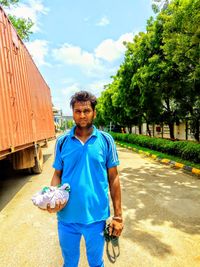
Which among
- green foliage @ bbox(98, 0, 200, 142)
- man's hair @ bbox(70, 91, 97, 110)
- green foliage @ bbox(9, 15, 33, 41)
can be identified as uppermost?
green foliage @ bbox(9, 15, 33, 41)

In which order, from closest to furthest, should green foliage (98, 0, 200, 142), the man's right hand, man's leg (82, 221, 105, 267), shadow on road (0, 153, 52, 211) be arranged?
the man's right hand
man's leg (82, 221, 105, 267)
shadow on road (0, 153, 52, 211)
green foliage (98, 0, 200, 142)

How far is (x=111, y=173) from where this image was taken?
6.59 ft

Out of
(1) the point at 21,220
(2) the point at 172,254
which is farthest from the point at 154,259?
(1) the point at 21,220

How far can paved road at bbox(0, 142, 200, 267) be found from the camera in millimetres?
3014

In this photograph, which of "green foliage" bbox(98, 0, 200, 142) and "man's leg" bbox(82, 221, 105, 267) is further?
"green foliage" bbox(98, 0, 200, 142)

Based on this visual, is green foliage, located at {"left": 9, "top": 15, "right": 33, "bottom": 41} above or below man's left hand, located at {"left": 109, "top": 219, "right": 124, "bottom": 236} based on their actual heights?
above

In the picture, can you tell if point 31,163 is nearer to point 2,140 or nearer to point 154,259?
point 2,140

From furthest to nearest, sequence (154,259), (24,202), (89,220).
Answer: (24,202) → (154,259) → (89,220)

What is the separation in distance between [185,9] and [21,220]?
6392mm

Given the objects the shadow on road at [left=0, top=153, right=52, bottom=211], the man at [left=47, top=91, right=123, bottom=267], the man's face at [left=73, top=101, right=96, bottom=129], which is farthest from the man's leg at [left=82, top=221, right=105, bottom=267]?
the shadow on road at [left=0, top=153, right=52, bottom=211]

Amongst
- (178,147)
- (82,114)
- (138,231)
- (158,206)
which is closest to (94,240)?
(82,114)

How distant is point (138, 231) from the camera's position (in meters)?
3.83

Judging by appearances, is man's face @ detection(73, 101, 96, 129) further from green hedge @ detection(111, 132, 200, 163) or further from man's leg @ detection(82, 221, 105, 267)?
green hedge @ detection(111, 132, 200, 163)

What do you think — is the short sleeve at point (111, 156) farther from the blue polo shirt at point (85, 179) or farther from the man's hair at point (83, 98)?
the man's hair at point (83, 98)
